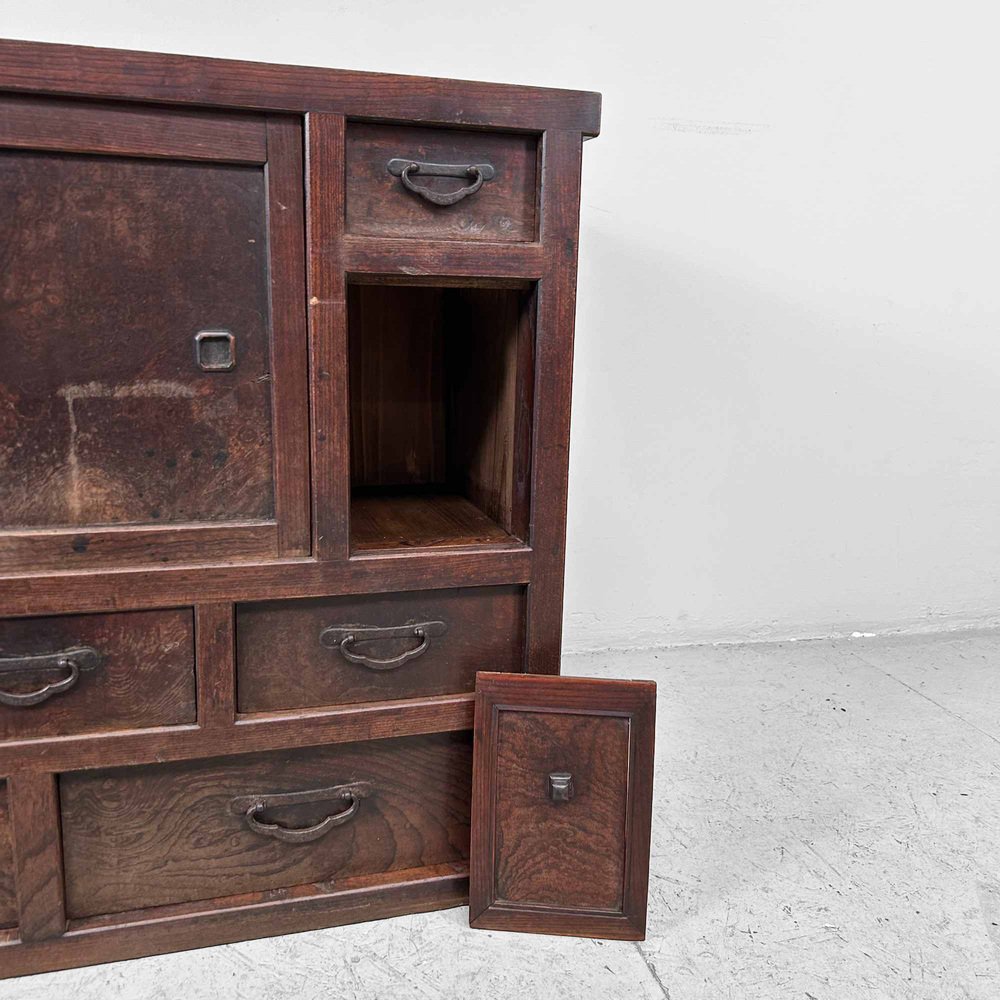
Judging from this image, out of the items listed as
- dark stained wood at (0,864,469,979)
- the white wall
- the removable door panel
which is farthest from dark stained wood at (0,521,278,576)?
the white wall

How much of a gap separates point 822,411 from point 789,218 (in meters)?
0.49

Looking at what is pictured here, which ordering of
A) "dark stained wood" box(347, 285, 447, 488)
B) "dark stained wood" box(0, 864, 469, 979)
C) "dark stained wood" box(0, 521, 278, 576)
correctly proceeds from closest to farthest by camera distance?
"dark stained wood" box(0, 521, 278, 576)
"dark stained wood" box(0, 864, 469, 979)
"dark stained wood" box(347, 285, 447, 488)

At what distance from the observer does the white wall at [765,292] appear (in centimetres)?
214

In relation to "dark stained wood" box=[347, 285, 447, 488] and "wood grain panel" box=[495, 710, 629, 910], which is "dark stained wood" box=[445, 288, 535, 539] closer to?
"dark stained wood" box=[347, 285, 447, 488]

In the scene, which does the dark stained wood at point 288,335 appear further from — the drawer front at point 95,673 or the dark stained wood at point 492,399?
the dark stained wood at point 492,399

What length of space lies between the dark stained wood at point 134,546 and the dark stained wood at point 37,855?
0.87 ft

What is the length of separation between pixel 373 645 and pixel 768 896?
28.6 inches

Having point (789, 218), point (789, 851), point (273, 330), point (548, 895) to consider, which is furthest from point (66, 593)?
point (789, 218)

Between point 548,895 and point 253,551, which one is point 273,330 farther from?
point 548,895

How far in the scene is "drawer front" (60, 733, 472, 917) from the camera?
1.32 metres

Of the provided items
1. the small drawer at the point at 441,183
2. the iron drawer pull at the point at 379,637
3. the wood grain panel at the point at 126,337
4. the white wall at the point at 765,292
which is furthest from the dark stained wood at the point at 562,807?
the white wall at the point at 765,292

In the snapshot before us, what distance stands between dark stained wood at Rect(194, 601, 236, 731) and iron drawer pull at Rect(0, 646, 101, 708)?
131 millimetres

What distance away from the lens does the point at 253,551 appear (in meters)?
1.29

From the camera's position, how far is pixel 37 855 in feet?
4.19
